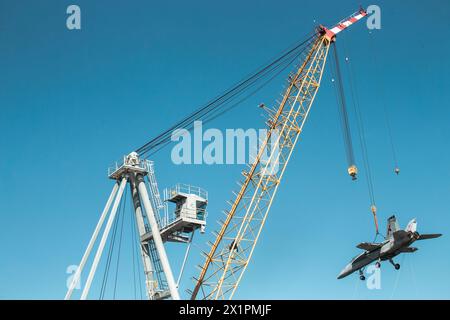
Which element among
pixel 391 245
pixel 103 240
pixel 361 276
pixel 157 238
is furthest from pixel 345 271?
pixel 103 240

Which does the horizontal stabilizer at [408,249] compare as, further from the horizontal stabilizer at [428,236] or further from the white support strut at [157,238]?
the white support strut at [157,238]

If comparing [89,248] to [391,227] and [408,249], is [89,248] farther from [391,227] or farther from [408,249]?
[408,249]

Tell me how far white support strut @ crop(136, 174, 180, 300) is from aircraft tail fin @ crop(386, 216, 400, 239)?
2126cm

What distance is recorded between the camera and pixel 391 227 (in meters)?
54.6

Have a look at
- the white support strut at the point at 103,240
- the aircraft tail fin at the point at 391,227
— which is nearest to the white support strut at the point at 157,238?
the white support strut at the point at 103,240

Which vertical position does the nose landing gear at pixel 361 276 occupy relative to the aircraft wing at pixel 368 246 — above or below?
below

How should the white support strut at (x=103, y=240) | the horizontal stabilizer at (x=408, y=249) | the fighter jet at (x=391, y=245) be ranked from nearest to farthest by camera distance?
the fighter jet at (x=391, y=245) → the horizontal stabilizer at (x=408, y=249) → the white support strut at (x=103, y=240)

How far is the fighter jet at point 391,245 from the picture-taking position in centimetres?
5256

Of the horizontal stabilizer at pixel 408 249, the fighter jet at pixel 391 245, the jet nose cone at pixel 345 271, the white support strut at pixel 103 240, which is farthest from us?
the jet nose cone at pixel 345 271

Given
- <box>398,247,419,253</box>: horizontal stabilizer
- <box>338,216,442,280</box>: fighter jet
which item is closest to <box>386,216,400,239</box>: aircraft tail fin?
<box>338,216,442,280</box>: fighter jet

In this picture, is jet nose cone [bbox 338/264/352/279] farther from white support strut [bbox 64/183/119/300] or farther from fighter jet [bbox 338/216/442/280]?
white support strut [bbox 64/183/119/300]

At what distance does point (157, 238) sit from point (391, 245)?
922 inches
